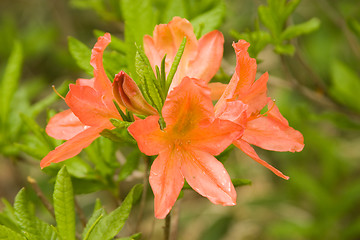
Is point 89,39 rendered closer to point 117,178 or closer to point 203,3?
point 203,3

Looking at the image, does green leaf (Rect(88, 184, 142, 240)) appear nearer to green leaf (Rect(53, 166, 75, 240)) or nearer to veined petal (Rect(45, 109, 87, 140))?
green leaf (Rect(53, 166, 75, 240))

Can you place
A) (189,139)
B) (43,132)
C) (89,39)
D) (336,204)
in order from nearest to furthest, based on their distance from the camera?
1. (189,139)
2. (43,132)
3. (336,204)
4. (89,39)

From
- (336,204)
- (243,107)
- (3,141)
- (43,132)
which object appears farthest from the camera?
(336,204)

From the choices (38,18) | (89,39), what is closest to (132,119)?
(89,39)

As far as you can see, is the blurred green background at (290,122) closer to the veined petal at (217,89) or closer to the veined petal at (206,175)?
the veined petal at (217,89)

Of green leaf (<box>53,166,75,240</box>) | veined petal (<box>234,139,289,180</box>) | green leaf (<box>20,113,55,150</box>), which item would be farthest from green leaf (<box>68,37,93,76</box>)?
veined petal (<box>234,139,289,180</box>)

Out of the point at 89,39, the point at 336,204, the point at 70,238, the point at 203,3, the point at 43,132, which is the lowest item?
the point at 336,204

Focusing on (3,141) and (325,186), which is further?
(325,186)
